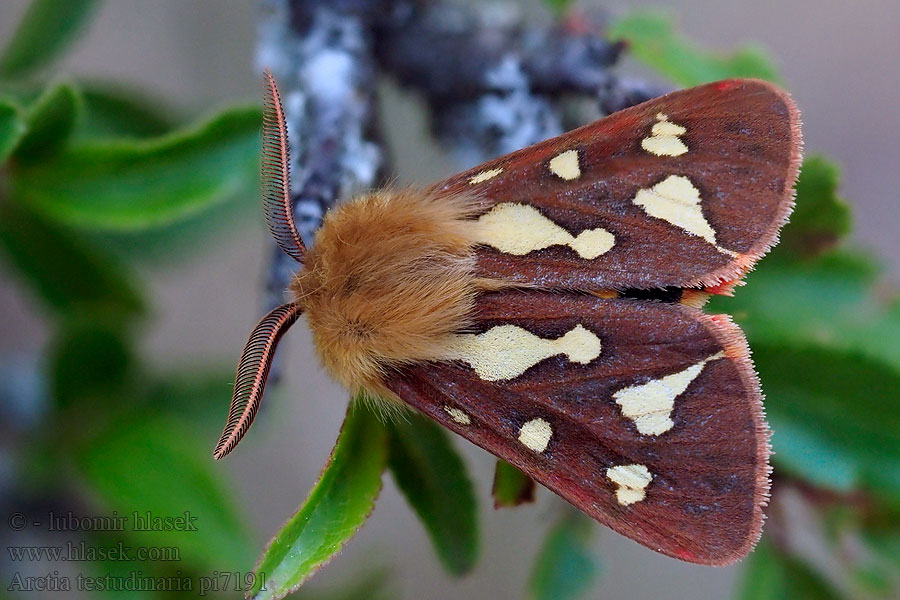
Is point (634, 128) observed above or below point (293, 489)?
above

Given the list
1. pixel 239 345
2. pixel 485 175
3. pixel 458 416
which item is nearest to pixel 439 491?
pixel 458 416

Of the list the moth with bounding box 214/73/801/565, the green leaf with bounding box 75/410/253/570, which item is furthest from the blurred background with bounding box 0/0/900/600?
the moth with bounding box 214/73/801/565

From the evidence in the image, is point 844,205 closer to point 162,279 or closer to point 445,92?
point 445,92

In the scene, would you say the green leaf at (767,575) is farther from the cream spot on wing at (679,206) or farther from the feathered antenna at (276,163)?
the feathered antenna at (276,163)

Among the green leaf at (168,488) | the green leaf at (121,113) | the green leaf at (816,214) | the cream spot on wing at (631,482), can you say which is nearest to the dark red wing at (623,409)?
the cream spot on wing at (631,482)

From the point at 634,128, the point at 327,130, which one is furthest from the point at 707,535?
the point at 327,130
